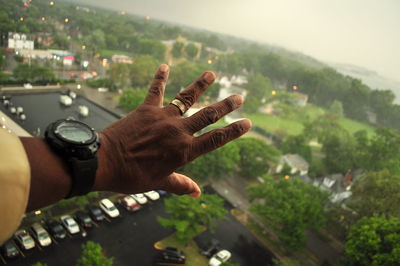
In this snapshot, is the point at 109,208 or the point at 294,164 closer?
the point at 109,208

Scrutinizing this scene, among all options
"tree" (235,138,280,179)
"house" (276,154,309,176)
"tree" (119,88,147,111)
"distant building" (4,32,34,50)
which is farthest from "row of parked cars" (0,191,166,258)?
"distant building" (4,32,34,50)

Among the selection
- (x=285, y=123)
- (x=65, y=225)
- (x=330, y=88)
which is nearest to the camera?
(x=65, y=225)

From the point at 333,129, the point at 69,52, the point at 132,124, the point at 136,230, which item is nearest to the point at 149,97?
the point at 132,124

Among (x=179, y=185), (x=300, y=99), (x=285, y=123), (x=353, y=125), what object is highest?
(x=179, y=185)

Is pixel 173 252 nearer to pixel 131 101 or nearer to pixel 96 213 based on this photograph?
pixel 96 213

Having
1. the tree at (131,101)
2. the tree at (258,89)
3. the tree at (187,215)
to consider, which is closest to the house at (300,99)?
the tree at (258,89)

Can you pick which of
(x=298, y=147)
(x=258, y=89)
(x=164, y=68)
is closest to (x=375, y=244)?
(x=164, y=68)
